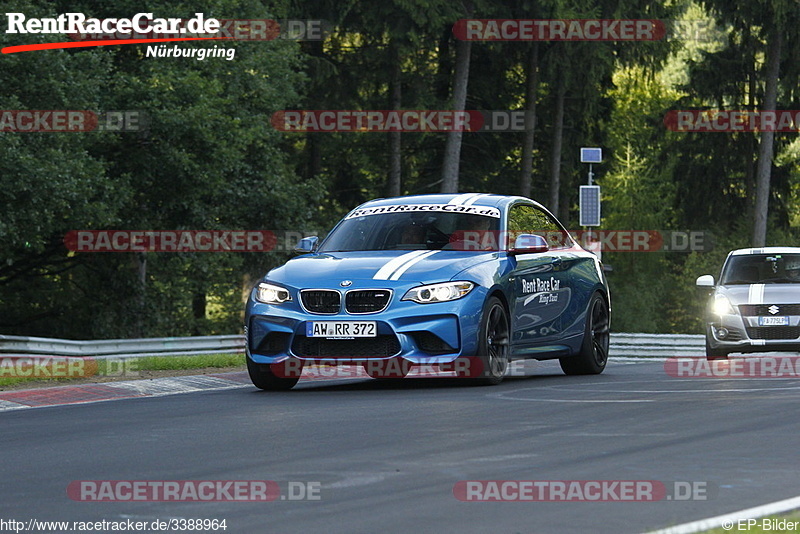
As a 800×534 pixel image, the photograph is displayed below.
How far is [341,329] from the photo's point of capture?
12.9 meters

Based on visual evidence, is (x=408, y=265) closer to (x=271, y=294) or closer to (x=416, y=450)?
(x=271, y=294)

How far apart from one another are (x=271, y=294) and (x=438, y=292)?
1.50 m

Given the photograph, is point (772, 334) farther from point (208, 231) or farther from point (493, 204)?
point (208, 231)

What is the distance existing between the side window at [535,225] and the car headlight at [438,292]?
156 centimetres

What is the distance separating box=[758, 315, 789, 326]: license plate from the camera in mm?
20406

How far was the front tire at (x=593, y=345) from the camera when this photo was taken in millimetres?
15890

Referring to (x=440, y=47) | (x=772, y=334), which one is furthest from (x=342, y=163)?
(x=772, y=334)

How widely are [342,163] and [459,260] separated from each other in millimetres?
38399

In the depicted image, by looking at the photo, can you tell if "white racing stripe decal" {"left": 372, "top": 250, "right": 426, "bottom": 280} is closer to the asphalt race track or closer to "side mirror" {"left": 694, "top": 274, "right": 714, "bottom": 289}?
the asphalt race track

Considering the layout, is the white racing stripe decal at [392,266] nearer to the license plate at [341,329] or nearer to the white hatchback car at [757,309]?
the license plate at [341,329]

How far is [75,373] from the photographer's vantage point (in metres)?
16.4

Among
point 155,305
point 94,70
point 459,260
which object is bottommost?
point 155,305

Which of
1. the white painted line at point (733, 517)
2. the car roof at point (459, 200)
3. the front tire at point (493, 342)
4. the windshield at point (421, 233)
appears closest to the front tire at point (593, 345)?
the car roof at point (459, 200)

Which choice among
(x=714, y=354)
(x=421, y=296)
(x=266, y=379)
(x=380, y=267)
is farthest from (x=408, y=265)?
(x=714, y=354)
